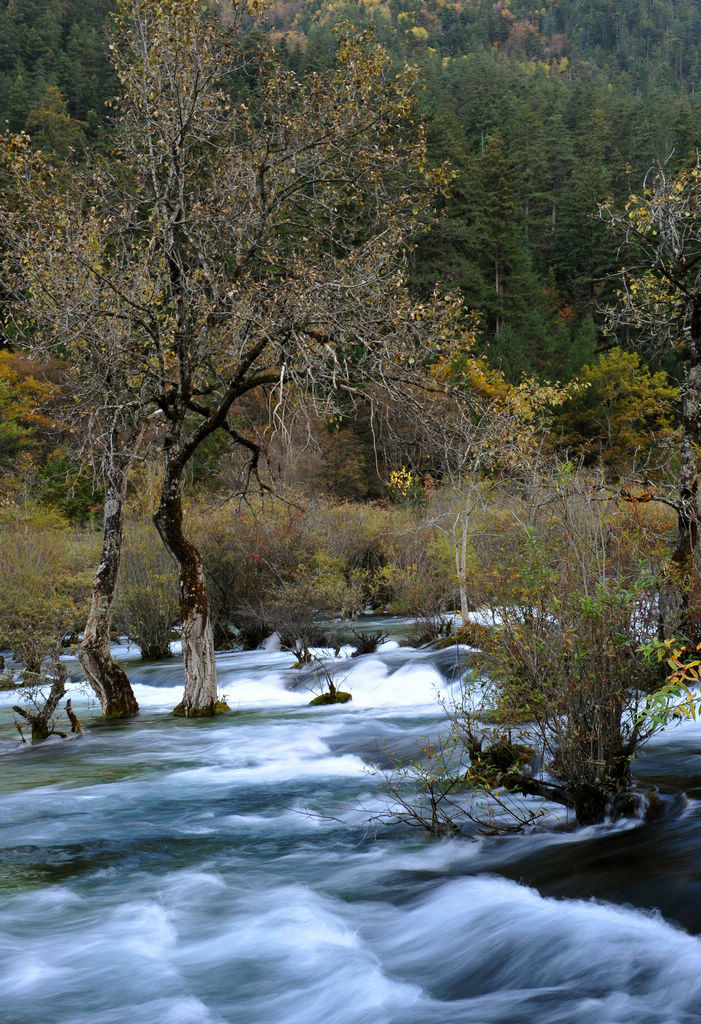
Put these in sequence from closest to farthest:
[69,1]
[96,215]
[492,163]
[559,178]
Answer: [96,215] → [492,163] → [559,178] → [69,1]

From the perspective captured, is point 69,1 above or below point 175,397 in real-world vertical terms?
above

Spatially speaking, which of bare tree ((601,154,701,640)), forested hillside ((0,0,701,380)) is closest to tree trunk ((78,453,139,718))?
bare tree ((601,154,701,640))

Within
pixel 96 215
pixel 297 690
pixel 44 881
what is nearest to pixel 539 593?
pixel 44 881

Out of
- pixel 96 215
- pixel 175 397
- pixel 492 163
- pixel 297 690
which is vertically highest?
pixel 492 163

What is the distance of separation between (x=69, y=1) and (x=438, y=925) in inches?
3722

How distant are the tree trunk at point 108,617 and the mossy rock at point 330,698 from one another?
10.1ft

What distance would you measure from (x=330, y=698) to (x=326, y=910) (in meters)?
9.18

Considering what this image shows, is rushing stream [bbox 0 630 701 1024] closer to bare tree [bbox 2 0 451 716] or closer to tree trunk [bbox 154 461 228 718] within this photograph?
tree trunk [bbox 154 461 228 718]

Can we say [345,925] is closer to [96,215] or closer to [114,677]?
[114,677]

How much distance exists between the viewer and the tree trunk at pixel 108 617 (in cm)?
1387

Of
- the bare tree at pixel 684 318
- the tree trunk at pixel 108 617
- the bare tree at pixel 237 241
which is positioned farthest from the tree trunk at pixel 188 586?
the bare tree at pixel 684 318

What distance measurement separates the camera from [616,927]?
628 centimetres

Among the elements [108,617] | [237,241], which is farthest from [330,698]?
[237,241]

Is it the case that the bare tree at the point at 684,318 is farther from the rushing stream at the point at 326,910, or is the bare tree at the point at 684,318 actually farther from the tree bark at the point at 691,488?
the rushing stream at the point at 326,910
